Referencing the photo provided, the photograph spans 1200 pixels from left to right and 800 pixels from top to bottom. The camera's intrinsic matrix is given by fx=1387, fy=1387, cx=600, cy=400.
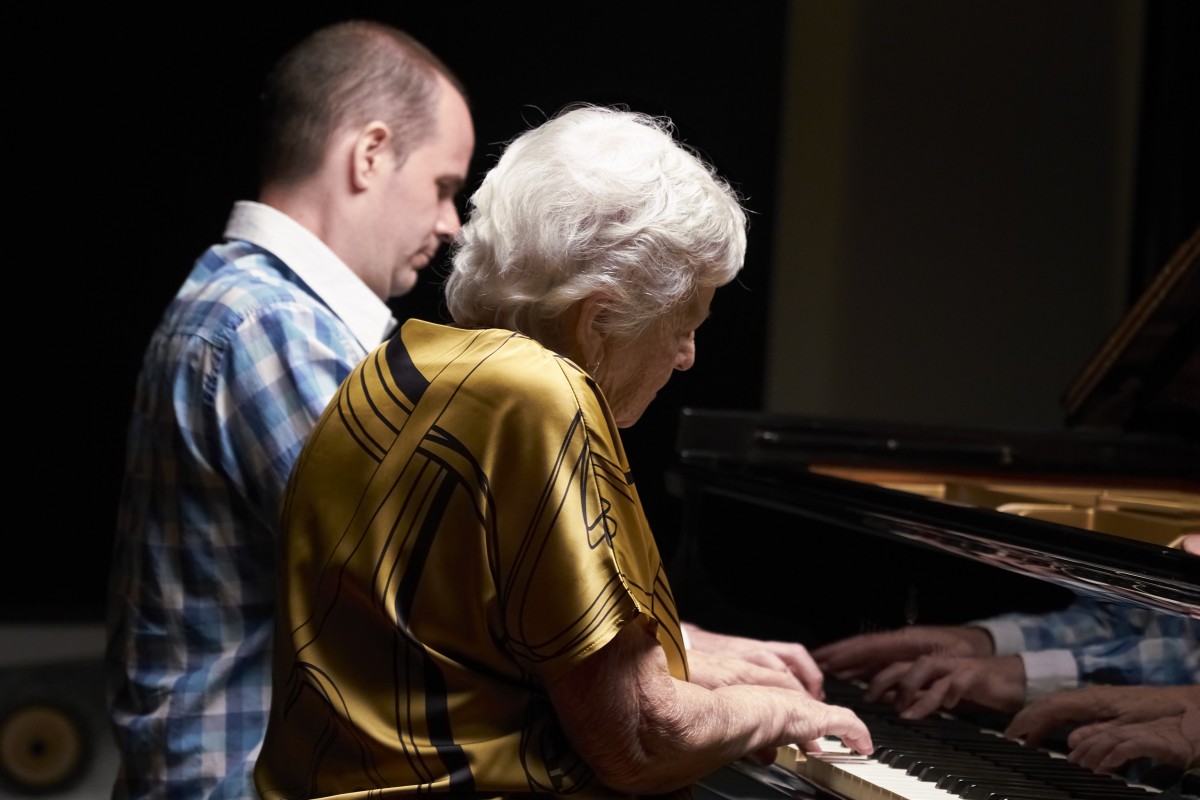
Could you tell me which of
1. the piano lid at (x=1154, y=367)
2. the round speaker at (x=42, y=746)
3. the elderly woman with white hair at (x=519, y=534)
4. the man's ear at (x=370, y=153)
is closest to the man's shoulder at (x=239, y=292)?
the man's ear at (x=370, y=153)

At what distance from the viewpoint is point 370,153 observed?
7.39 feet

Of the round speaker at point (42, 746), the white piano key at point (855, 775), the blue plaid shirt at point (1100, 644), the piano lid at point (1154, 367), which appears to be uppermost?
the piano lid at point (1154, 367)

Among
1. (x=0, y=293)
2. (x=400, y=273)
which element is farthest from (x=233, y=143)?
(x=400, y=273)

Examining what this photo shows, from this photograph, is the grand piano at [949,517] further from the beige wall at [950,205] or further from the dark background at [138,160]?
the beige wall at [950,205]

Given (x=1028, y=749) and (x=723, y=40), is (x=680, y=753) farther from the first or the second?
(x=723, y=40)

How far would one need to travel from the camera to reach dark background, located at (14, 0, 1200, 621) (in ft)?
12.3

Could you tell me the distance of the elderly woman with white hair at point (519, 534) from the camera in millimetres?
1288

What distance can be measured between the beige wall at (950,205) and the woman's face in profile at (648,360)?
2.99m

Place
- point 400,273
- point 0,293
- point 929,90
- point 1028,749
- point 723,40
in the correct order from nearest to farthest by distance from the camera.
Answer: point 1028,749
point 400,273
point 0,293
point 723,40
point 929,90

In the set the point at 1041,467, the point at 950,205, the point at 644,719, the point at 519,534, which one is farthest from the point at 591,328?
the point at 950,205

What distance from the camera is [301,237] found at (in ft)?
7.14

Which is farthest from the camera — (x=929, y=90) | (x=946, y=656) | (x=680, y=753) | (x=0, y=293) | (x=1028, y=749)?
(x=929, y=90)

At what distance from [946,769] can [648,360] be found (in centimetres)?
59

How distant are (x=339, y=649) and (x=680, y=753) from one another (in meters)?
0.35
